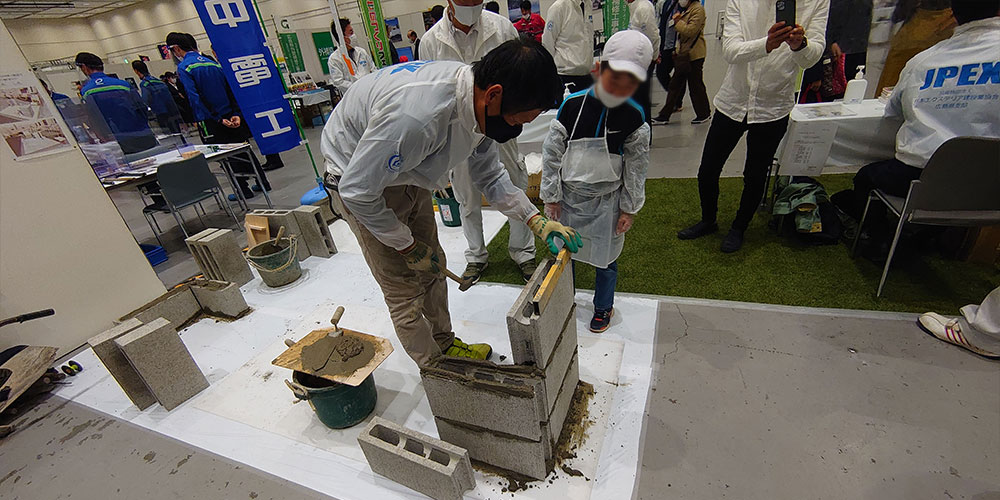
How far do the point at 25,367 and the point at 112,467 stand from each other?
0.91m

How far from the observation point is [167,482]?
1484 mm

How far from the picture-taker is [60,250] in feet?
7.08

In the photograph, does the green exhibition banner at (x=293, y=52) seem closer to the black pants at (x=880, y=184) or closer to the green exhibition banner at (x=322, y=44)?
the green exhibition banner at (x=322, y=44)

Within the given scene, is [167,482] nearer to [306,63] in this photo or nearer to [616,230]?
[616,230]

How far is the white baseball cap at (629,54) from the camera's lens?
0.49 meters

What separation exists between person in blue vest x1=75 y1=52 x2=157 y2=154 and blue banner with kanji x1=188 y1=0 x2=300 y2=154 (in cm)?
148

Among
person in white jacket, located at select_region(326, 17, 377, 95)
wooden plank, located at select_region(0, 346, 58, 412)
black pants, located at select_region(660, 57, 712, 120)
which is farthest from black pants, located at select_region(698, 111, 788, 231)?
wooden plank, located at select_region(0, 346, 58, 412)

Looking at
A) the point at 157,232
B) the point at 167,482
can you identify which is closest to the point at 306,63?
the point at 157,232

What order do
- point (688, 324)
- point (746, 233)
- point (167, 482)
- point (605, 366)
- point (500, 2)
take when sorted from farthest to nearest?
point (500, 2)
point (746, 233)
point (688, 324)
point (605, 366)
point (167, 482)

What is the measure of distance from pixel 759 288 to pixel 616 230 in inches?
40.3

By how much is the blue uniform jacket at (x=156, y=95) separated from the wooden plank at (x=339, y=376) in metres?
5.13

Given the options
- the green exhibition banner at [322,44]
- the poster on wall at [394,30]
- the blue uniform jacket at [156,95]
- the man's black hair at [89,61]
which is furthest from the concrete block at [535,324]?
the poster on wall at [394,30]

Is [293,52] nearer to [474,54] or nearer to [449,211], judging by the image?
[449,211]

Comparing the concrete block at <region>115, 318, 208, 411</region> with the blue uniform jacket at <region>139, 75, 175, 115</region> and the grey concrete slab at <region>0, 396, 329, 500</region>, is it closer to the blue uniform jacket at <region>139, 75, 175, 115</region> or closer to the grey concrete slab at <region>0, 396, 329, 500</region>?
the grey concrete slab at <region>0, 396, 329, 500</region>
